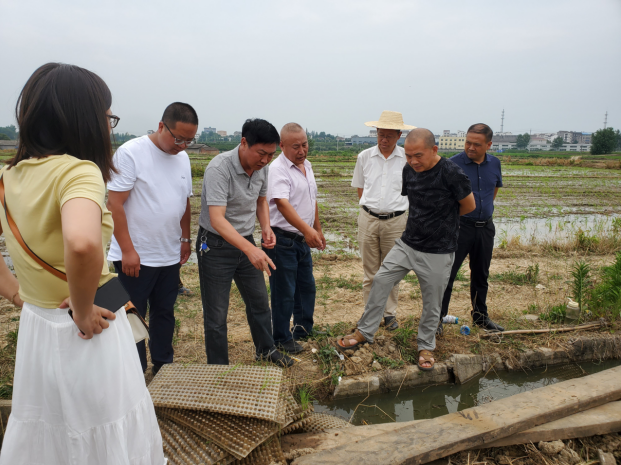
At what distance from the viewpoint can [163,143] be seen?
2783 mm

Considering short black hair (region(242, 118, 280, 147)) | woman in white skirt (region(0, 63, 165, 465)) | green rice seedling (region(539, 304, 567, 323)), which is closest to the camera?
woman in white skirt (region(0, 63, 165, 465))

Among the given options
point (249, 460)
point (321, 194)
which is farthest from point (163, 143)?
point (321, 194)

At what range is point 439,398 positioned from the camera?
3453 millimetres

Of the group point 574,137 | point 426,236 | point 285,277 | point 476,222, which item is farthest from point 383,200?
point 574,137

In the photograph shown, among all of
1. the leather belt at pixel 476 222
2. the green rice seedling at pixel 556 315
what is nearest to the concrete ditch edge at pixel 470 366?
the green rice seedling at pixel 556 315

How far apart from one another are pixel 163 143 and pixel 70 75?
1.46m

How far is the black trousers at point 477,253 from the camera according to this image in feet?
13.1

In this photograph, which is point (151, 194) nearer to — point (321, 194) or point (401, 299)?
point (401, 299)

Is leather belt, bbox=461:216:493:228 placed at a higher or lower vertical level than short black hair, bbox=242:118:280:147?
lower

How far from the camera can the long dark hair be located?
131 centimetres

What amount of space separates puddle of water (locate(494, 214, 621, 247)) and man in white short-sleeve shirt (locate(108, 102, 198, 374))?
7.76 meters

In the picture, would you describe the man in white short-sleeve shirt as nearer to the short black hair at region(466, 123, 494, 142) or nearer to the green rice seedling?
the short black hair at region(466, 123, 494, 142)

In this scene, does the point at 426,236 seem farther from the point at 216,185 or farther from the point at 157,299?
the point at 157,299

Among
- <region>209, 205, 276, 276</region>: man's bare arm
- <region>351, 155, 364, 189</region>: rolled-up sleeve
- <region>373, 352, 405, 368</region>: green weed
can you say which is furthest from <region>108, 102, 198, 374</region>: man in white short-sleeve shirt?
<region>351, 155, 364, 189</region>: rolled-up sleeve
